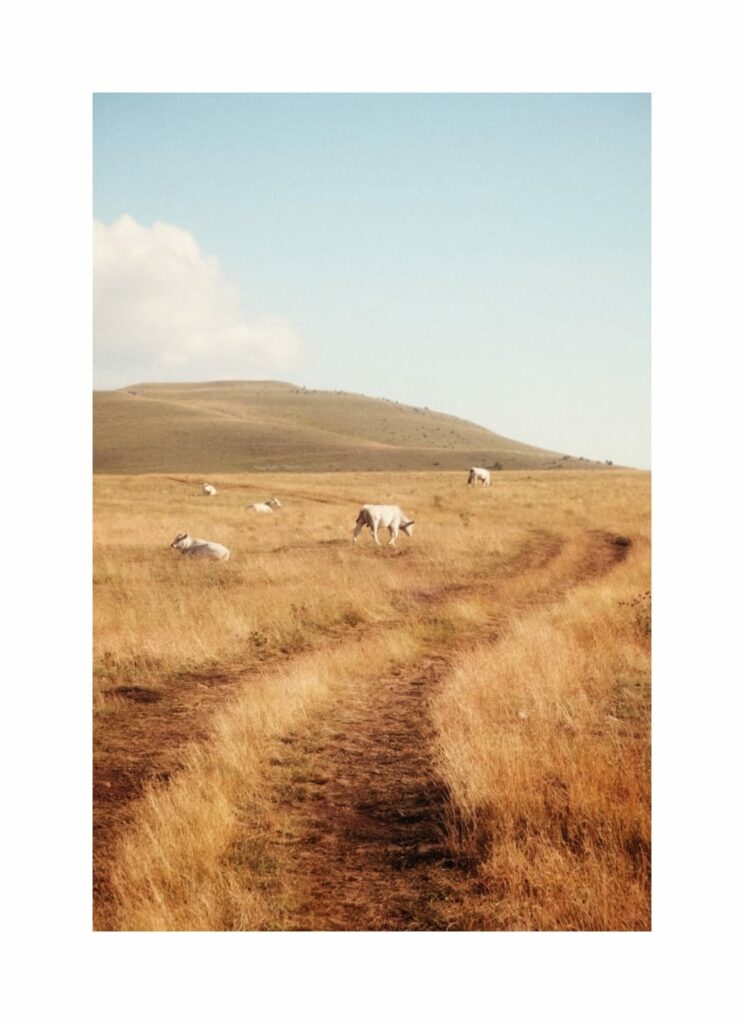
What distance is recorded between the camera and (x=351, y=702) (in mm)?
7730

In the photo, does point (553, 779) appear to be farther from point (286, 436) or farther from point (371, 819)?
point (286, 436)

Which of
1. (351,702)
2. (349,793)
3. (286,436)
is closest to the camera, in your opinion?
(349,793)

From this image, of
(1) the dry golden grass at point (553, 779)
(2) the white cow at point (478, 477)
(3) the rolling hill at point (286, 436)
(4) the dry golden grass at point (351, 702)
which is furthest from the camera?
(3) the rolling hill at point (286, 436)

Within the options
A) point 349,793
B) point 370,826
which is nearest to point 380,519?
point 349,793

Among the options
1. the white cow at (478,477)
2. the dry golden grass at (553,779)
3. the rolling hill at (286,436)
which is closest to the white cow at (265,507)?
the white cow at (478,477)

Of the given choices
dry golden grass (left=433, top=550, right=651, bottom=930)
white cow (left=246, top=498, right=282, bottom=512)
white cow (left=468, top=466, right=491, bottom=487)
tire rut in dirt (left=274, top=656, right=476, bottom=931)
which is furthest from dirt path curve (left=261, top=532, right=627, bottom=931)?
white cow (left=468, top=466, right=491, bottom=487)

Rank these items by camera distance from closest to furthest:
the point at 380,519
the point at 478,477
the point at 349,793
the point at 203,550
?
the point at 349,793 < the point at 203,550 < the point at 380,519 < the point at 478,477

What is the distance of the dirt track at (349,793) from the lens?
4.38 meters

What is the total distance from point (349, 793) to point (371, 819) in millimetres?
455

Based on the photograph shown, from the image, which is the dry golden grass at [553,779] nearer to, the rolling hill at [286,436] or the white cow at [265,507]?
the white cow at [265,507]

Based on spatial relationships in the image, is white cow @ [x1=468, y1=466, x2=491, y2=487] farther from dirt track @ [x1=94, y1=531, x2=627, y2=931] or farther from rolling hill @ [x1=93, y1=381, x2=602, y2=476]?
rolling hill @ [x1=93, y1=381, x2=602, y2=476]

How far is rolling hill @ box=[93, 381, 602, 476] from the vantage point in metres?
99.4
